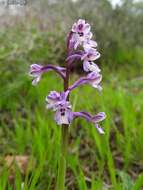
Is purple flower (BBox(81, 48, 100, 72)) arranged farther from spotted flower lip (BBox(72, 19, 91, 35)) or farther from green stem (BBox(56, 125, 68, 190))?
green stem (BBox(56, 125, 68, 190))

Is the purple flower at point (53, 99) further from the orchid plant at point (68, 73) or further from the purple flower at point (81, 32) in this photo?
the purple flower at point (81, 32)

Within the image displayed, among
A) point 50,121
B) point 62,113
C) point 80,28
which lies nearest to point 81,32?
point 80,28

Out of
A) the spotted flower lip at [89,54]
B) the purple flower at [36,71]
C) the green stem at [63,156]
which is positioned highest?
the spotted flower lip at [89,54]

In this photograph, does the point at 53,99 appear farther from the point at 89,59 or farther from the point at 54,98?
the point at 89,59

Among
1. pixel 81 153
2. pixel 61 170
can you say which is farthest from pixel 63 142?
pixel 81 153

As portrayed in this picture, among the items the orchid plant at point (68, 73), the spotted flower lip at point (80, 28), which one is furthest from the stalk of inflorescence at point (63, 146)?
the spotted flower lip at point (80, 28)

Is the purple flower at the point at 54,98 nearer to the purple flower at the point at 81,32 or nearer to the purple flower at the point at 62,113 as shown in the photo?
the purple flower at the point at 62,113

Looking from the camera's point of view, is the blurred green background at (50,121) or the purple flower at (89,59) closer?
the purple flower at (89,59)

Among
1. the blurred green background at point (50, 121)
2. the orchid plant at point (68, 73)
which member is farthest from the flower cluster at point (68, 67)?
the blurred green background at point (50, 121)

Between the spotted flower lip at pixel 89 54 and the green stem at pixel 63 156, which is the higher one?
the spotted flower lip at pixel 89 54

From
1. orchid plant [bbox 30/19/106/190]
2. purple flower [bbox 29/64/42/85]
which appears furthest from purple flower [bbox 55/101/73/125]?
purple flower [bbox 29/64/42/85]
